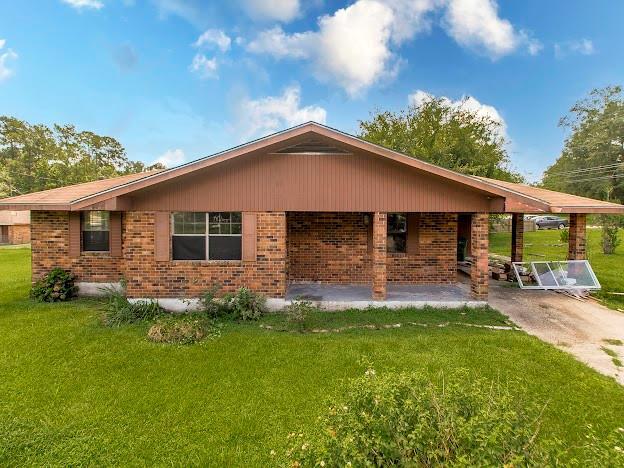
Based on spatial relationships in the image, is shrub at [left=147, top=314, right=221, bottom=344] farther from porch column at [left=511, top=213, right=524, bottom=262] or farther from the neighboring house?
the neighboring house

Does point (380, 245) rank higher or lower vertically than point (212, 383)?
higher

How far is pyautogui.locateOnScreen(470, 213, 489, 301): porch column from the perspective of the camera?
28.5 ft

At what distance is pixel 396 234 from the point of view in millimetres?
11008

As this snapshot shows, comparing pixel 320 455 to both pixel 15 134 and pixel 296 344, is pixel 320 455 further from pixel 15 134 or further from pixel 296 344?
pixel 15 134

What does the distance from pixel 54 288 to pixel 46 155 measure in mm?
44827

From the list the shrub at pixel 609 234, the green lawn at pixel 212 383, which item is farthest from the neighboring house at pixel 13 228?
the shrub at pixel 609 234

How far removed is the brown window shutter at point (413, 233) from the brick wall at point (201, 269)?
424cm

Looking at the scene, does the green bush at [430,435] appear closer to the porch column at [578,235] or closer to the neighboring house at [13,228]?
the porch column at [578,235]

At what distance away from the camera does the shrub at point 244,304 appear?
8031mm

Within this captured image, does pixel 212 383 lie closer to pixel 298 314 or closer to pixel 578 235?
pixel 298 314

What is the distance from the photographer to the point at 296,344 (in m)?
6.54

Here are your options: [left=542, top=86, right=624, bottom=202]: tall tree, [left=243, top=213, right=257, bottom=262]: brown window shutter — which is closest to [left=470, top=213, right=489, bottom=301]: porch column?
[left=243, top=213, right=257, bottom=262]: brown window shutter

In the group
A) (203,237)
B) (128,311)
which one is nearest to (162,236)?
(203,237)

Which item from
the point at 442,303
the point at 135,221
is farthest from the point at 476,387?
the point at 135,221
